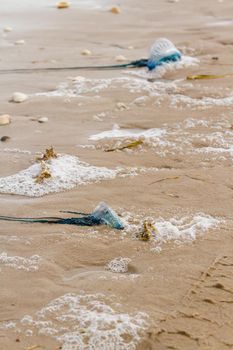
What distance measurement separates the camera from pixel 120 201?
313 centimetres

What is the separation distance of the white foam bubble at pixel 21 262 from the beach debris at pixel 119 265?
32 centimetres

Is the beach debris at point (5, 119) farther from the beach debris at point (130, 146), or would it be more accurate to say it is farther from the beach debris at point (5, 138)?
the beach debris at point (130, 146)

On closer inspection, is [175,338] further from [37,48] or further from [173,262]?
[37,48]

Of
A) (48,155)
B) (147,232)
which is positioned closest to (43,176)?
(48,155)

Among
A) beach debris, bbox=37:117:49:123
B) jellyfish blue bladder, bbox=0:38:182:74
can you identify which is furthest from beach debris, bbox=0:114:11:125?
jellyfish blue bladder, bbox=0:38:182:74

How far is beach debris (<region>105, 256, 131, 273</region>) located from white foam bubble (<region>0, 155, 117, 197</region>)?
837mm

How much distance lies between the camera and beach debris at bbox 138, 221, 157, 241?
8.96 ft

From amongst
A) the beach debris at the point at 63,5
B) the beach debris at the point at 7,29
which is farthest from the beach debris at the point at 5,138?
the beach debris at the point at 63,5

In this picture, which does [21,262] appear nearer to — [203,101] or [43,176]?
[43,176]

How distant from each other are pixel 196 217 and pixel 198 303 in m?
0.72

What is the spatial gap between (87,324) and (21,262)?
542mm

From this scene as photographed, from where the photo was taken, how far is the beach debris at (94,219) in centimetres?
284

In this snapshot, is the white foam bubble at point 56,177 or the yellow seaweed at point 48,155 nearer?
the white foam bubble at point 56,177

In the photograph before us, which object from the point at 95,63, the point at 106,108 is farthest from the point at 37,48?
the point at 106,108
